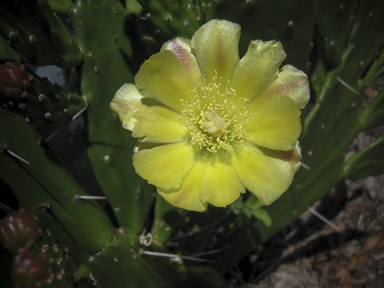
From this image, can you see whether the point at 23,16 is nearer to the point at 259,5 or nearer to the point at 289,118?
the point at 259,5

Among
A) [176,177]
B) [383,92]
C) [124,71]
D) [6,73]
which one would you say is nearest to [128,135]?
[124,71]

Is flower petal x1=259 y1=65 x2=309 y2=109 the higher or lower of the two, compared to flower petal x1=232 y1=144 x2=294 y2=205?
higher

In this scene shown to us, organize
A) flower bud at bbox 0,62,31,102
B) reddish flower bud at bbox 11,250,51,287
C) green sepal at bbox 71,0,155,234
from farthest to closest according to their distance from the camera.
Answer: green sepal at bbox 71,0,155,234 → flower bud at bbox 0,62,31,102 → reddish flower bud at bbox 11,250,51,287

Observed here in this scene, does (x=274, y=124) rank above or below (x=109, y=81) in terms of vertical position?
below

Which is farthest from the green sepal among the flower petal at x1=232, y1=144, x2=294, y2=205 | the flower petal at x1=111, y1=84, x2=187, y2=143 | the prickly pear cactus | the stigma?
the flower petal at x1=232, y1=144, x2=294, y2=205

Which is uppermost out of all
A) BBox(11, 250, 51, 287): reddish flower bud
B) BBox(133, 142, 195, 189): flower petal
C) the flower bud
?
the flower bud

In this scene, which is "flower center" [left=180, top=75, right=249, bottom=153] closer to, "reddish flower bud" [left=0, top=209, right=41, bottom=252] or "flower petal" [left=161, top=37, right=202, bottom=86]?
"flower petal" [left=161, top=37, right=202, bottom=86]

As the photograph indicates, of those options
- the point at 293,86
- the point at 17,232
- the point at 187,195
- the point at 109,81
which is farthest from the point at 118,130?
the point at 293,86

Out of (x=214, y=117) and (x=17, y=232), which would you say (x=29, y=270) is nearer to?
(x=17, y=232)
